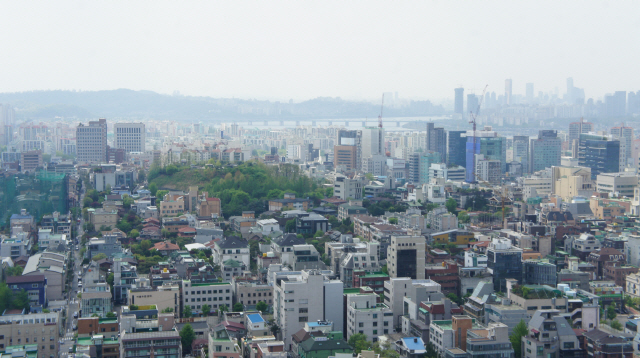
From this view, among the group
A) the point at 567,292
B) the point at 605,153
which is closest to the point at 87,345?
the point at 567,292

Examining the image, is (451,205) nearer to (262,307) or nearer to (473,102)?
(262,307)

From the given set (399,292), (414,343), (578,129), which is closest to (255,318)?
(414,343)

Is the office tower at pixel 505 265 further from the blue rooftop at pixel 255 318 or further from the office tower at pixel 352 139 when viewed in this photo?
the office tower at pixel 352 139

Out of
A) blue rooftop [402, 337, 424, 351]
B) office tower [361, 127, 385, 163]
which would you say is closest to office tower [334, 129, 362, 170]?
office tower [361, 127, 385, 163]

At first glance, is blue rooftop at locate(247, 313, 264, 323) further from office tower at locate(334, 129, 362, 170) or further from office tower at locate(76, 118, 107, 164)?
office tower at locate(76, 118, 107, 164)

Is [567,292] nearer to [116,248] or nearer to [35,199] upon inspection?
[116,248]
